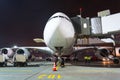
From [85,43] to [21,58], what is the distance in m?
15.7

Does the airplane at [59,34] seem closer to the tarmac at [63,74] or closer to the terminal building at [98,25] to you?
the terminal building at [98,25]

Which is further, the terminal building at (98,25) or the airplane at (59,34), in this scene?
the terminal building at (98,25)

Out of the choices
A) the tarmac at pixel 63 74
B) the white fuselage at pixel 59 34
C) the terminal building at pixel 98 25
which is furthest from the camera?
the terminal building at pixel 98 25

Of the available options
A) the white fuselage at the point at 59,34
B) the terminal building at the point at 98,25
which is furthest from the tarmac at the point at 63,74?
the terminal building at the point at 98,25

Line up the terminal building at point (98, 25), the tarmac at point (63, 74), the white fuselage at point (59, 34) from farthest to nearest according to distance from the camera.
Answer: the terminal building at point (98, 25) → the white fuselage at point (59, 34) → the tarmac at point (63, 74)

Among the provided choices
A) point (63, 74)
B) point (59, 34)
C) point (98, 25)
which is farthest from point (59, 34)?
point (63, 74)

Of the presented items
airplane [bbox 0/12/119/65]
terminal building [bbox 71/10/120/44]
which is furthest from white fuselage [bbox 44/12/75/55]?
terminal building [bbox 71/10/120/44]

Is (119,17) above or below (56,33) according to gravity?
above

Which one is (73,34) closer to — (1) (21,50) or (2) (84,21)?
(2) (84,21)

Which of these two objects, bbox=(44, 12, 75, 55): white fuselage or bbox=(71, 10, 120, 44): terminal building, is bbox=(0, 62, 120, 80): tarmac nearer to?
bbox=(44, 12, 75, 55): white fuselage

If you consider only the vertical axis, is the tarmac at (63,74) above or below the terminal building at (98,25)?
below

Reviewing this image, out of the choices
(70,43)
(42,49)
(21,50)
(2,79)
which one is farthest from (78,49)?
(2,79)

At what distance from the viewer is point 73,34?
2055cm

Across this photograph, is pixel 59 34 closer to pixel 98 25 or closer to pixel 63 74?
pixel 98 25
